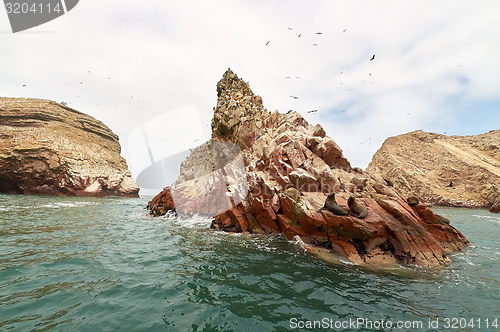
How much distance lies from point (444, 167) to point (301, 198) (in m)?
68.4

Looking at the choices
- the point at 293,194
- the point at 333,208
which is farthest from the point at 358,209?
the point at 293,194

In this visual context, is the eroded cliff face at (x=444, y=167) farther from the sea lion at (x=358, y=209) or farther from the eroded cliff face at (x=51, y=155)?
the eroded cliff face at (x=51, y=155)

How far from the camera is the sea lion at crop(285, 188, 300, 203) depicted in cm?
1183

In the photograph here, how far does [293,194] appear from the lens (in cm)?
1203

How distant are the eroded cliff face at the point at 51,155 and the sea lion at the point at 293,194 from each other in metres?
52.5

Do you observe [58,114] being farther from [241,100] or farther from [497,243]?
[497,243]

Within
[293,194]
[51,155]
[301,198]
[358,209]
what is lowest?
[358,209]

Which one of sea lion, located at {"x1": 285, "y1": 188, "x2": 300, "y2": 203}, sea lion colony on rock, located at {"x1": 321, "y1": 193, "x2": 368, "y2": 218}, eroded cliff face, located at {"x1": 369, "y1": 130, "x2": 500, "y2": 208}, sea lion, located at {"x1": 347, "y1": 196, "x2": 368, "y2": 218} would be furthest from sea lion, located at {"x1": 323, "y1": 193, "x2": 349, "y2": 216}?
eroded cliff face, located at {"x1": 369, "y1": 130, "x2": 500, "y2": 208}

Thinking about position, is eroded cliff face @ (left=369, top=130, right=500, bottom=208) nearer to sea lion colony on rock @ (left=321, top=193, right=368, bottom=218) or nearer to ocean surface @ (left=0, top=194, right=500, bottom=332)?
ocean surface @ (left=0, top=194, right=500, bottom=332)

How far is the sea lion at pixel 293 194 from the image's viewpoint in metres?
11.8

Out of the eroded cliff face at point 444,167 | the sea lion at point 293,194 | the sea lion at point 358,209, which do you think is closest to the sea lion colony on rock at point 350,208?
the sea lion at point 358,209

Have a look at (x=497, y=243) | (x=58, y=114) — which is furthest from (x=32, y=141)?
(x=497, y=243)

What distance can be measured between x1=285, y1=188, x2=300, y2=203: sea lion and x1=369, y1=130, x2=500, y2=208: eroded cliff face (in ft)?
198

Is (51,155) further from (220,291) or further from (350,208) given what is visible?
(350,208)
